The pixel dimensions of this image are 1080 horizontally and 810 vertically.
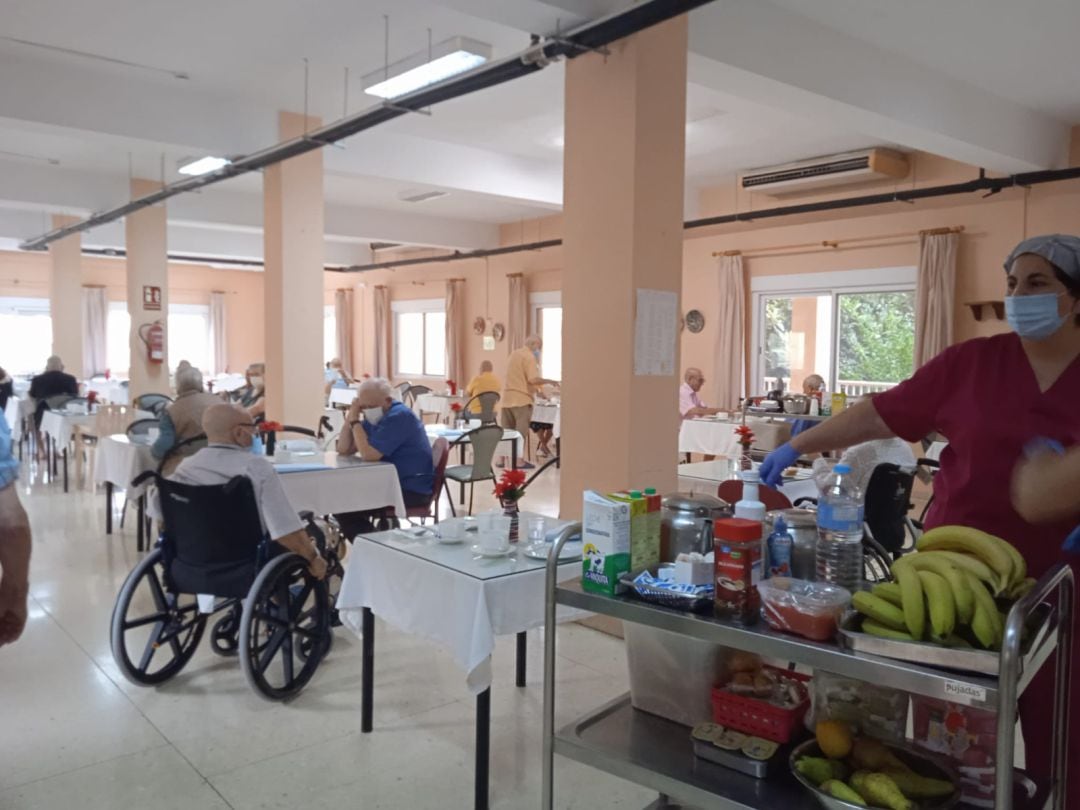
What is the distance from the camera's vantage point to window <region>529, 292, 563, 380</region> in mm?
12594

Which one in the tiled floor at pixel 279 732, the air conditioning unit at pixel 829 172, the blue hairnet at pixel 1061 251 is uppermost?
the air conditioning unit at pixel 829 172

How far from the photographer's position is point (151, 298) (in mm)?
9125

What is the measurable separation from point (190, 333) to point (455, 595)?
16.3 metres

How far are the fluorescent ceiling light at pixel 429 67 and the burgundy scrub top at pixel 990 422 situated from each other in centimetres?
315

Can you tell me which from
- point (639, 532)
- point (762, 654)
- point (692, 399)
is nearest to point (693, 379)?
point (692, 399)

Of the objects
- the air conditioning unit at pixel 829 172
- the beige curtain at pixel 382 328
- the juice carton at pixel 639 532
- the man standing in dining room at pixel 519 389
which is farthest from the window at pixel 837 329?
the beige curtain at pixel 382 328

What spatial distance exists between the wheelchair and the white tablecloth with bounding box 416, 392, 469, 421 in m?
8.17

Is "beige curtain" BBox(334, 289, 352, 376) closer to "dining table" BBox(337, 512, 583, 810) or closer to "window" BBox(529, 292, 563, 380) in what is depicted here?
"window" BBox(529, 292, 563, 380)

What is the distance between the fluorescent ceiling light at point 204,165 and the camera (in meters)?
6.71

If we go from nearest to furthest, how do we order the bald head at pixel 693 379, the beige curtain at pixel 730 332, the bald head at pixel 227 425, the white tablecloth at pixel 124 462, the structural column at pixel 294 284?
1. the bald head at pixel 227 425
2. the white tablecloth at pixel 124 462
3. the structural column at pixel 294 284
4. the bald head at pixel 693 379
5. the beige curtain at pixel 730 332

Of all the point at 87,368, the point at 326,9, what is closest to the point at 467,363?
the point at 87,368

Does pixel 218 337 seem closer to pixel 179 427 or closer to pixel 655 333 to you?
pixel 179 427

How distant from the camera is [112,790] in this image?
2.60 m

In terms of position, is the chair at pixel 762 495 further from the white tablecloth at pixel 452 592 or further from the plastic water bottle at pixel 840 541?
the white tablecloth at pixel 452 592
